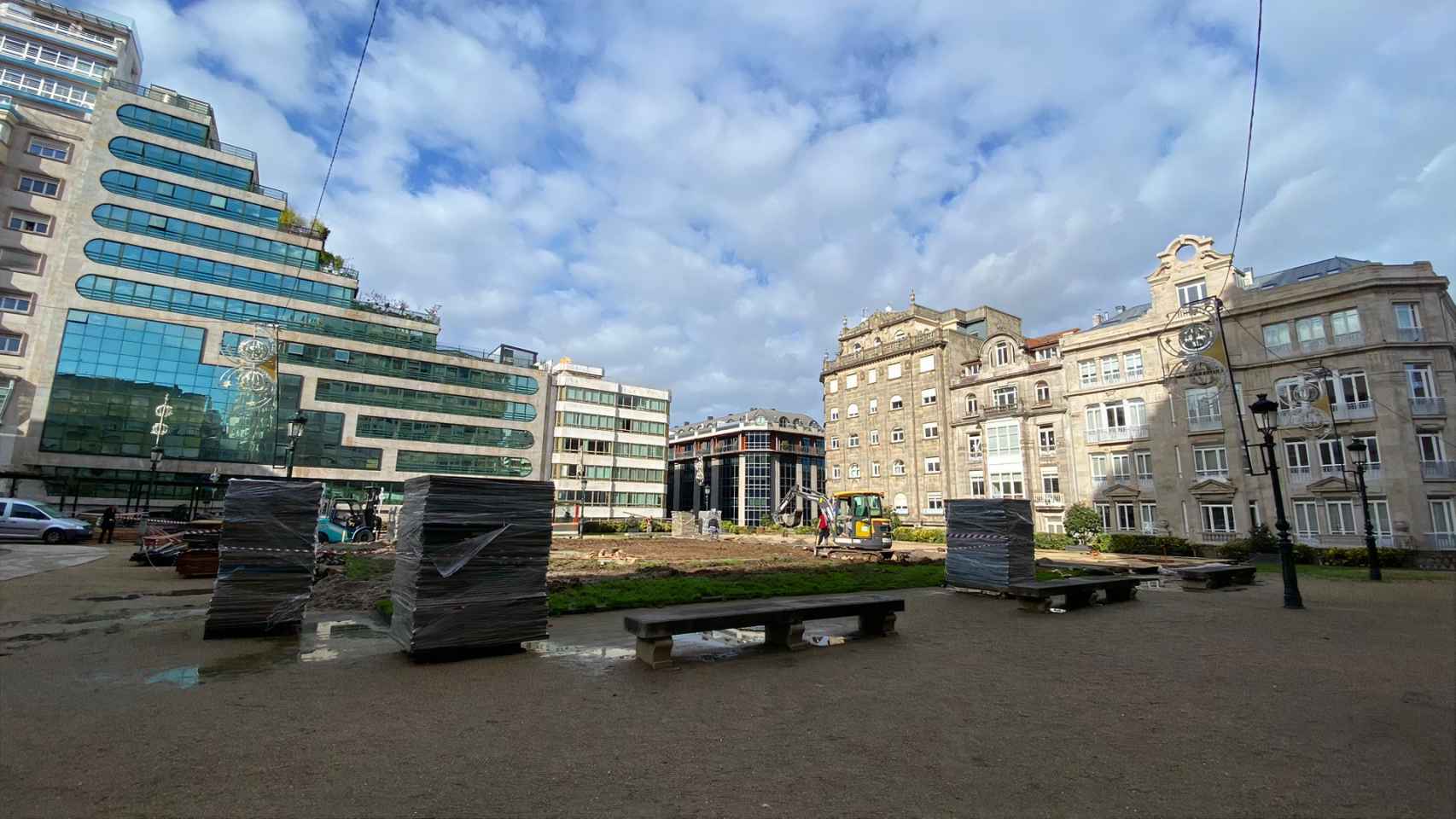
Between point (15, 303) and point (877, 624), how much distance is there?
60.4 meters

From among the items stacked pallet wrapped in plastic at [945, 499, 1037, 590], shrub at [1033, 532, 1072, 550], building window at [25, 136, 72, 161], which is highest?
building window at [25, 136, 72, 161]

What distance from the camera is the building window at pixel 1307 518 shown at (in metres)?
30.0

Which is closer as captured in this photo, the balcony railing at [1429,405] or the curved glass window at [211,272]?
the balcony railing at [1429,405]

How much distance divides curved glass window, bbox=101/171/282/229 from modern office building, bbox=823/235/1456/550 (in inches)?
2283

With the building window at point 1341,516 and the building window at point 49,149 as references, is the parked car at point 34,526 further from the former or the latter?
the building window at point 1341,516

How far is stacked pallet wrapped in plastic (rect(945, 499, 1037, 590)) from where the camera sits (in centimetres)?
1328

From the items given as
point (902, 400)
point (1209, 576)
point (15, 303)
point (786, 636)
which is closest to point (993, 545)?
point (1209, 576)

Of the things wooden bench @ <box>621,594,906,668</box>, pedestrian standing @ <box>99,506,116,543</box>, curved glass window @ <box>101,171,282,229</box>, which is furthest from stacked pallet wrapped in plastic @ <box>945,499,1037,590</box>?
curved glass window @ <box>101,171,282,229</box>

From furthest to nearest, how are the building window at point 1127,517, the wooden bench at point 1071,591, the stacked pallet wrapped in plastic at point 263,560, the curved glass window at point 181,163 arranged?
the curved glass window at point 181,163, the building window at point 1127,517, the wooden bench at point 1071,591, the stacked pallet wrapped in plastic at point 263,560

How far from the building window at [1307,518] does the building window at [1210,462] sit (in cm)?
320

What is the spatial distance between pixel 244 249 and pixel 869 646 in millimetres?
59368

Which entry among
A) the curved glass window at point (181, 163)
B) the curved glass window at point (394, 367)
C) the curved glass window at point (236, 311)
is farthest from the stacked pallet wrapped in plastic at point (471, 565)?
Answer: the curved glass window at point (181, 163)

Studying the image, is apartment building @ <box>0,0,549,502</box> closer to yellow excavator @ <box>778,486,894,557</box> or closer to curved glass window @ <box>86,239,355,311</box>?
curved glass window @ <box>86,239,355,311</box>

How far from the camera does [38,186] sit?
4206 centimetres
